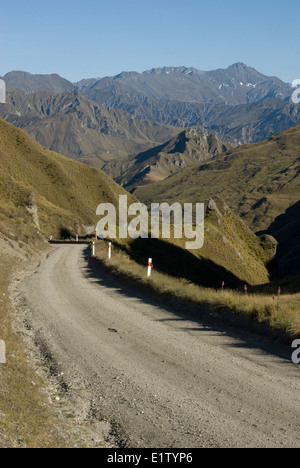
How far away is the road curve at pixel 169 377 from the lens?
6641 millimetres

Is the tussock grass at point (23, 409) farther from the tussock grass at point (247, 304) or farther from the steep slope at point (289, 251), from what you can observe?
the steep slope at point (289, 251)

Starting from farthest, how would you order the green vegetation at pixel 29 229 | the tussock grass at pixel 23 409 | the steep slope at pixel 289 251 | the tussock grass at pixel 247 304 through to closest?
1. the steep slope at pixel 289 251
2. the tussock grass at pixel 247 304
3. the green vegetation at pixel 29 229
4. the tussock grass at pixel 23 409

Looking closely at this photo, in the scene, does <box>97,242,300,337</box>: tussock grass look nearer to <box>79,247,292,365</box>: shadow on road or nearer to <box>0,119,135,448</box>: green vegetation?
<box>79,247,292,365</box>: shadow on road

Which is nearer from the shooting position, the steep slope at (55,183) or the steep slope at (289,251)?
the steep slope at (55,183)

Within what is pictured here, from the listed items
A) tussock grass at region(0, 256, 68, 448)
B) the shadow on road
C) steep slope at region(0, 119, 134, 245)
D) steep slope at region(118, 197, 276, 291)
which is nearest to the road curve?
the shadow on road

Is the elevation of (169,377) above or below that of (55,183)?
below

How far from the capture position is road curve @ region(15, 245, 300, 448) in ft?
21.8

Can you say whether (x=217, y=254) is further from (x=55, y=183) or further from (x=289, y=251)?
(x=55, y=183)

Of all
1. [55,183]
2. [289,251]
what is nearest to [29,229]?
[55,183]

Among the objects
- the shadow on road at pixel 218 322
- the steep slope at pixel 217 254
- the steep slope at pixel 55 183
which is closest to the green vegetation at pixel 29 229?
the steep slope at pixel 55 183

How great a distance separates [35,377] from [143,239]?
1863 inches

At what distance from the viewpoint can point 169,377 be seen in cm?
884
